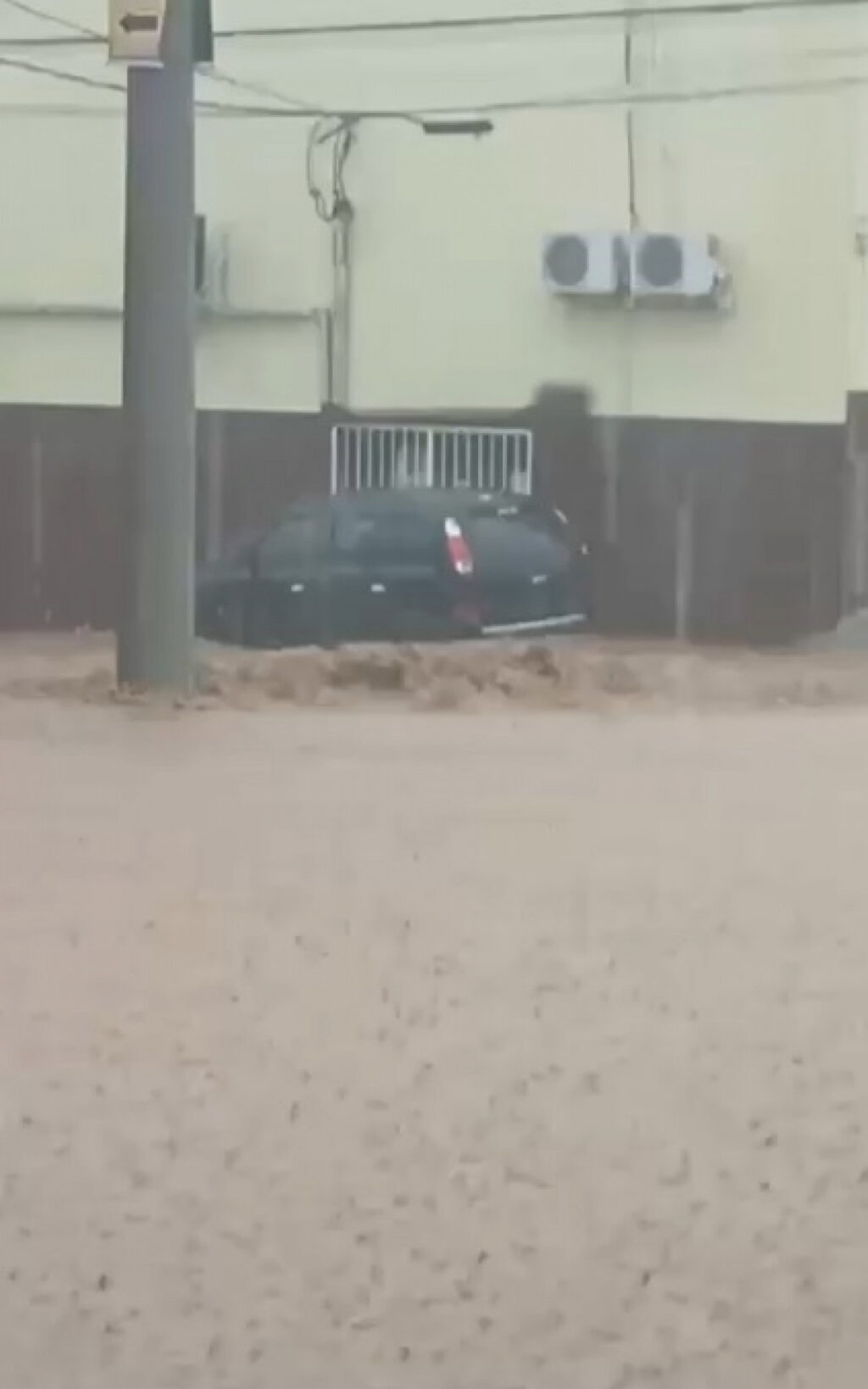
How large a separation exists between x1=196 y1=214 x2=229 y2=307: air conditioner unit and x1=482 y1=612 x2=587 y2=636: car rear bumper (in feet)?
18.2

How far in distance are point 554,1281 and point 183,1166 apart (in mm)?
1070

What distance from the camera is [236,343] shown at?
30625 millimetres

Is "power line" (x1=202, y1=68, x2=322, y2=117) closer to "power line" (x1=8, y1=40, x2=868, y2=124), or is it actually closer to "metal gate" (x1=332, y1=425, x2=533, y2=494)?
"power line" (x1=8, y1=40, x2=868, y2=124)

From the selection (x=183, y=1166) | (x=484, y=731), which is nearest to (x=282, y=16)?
(x=484, y=731)

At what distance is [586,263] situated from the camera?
95.1ft

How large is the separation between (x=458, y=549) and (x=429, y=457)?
5710 millimetres

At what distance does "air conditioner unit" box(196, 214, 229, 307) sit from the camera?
1182 inches

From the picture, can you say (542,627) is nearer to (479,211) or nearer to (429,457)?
(429,457)

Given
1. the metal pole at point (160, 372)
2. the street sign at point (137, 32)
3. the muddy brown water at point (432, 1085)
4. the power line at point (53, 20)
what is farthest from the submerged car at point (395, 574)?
the muddy brown water at point (432, 1085)

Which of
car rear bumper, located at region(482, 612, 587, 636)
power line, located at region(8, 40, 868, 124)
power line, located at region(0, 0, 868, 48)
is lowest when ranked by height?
car rear bumper, located at region(482, 612, 587, 636)

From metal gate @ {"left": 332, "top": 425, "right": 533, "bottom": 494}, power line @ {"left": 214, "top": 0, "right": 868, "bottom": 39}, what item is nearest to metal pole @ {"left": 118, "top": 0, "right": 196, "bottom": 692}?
metal gate @ {"left": 332, "top": 425, "right": 533, "bottom": 494}

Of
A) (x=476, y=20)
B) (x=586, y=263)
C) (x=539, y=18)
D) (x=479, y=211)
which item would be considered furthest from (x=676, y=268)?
(x=476, y=20)

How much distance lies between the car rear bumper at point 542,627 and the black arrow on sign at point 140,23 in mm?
8542

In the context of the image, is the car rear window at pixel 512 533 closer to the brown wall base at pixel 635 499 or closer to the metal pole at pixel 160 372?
the brown wall base at pixel 635 499
